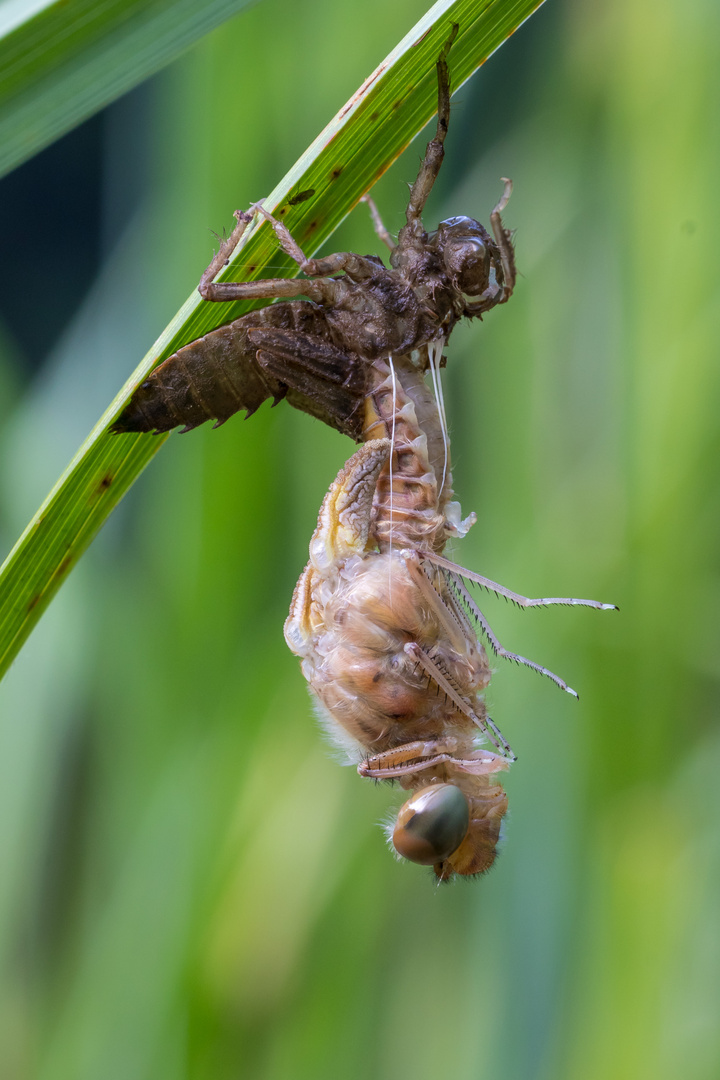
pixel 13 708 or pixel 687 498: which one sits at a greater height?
pixel 687 498

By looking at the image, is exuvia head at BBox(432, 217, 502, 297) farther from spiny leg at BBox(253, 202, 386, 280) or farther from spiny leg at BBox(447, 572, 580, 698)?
spiny leg at BBox(447, 572, 580, 698)

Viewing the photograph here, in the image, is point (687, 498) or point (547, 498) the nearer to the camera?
point (687, 498)

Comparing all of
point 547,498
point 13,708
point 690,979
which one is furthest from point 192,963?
point 547,498

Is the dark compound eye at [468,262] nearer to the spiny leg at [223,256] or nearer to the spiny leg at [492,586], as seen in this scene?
the spiny leg at [223,256]

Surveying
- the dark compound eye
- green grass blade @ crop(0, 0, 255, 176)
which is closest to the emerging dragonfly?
the dark compound eye

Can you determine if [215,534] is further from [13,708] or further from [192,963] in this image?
[192,963]

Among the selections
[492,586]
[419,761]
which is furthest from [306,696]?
[492,586]
